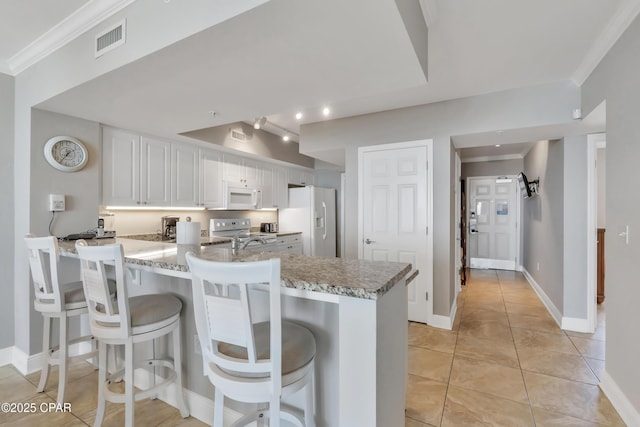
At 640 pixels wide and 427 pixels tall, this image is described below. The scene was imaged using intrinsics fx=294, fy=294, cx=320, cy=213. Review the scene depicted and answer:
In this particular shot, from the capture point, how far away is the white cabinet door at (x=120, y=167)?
2906mm

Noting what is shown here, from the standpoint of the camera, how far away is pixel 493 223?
644 centimetres

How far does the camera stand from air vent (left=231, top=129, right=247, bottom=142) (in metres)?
4.07

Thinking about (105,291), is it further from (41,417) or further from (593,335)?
(593,335)

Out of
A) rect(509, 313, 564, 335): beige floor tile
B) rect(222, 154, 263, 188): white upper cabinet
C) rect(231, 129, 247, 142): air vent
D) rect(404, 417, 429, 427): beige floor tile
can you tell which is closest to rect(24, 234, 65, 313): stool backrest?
rect(404, 417, 429, 427): beige floor tile

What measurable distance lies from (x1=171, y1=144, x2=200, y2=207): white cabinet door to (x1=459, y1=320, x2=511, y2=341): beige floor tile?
3.51 m

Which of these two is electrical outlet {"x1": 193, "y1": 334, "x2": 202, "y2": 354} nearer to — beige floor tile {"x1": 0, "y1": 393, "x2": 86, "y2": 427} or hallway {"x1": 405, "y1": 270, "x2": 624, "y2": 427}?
beige floor tile {"x1": 0, "y1": 393, "x2": 86, "y2": 427}

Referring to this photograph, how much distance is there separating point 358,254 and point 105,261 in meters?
2.73

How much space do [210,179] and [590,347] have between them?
452 centimetres

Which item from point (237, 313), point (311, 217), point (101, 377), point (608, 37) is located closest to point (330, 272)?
point (237, 313)

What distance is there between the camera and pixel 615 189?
1.94m

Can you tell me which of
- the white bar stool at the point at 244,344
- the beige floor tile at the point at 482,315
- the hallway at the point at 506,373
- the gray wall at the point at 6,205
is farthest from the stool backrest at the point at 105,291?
the beige floor tile at the point at 482,315

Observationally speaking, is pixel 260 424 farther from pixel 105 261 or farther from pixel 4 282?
pixel 4 282

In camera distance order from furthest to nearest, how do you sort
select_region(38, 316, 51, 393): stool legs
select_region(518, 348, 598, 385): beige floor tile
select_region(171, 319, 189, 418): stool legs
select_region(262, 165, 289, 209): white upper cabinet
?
select_region(262, 165, 289, 209): white upper cabinet, select_region(518, 348, 598, 385): beige floor tile, select_region(38, 316, 51, 393): stool legs, select_region(171, 319, 189, 418): stool legs

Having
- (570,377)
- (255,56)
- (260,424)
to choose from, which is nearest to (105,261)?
(260,424)
